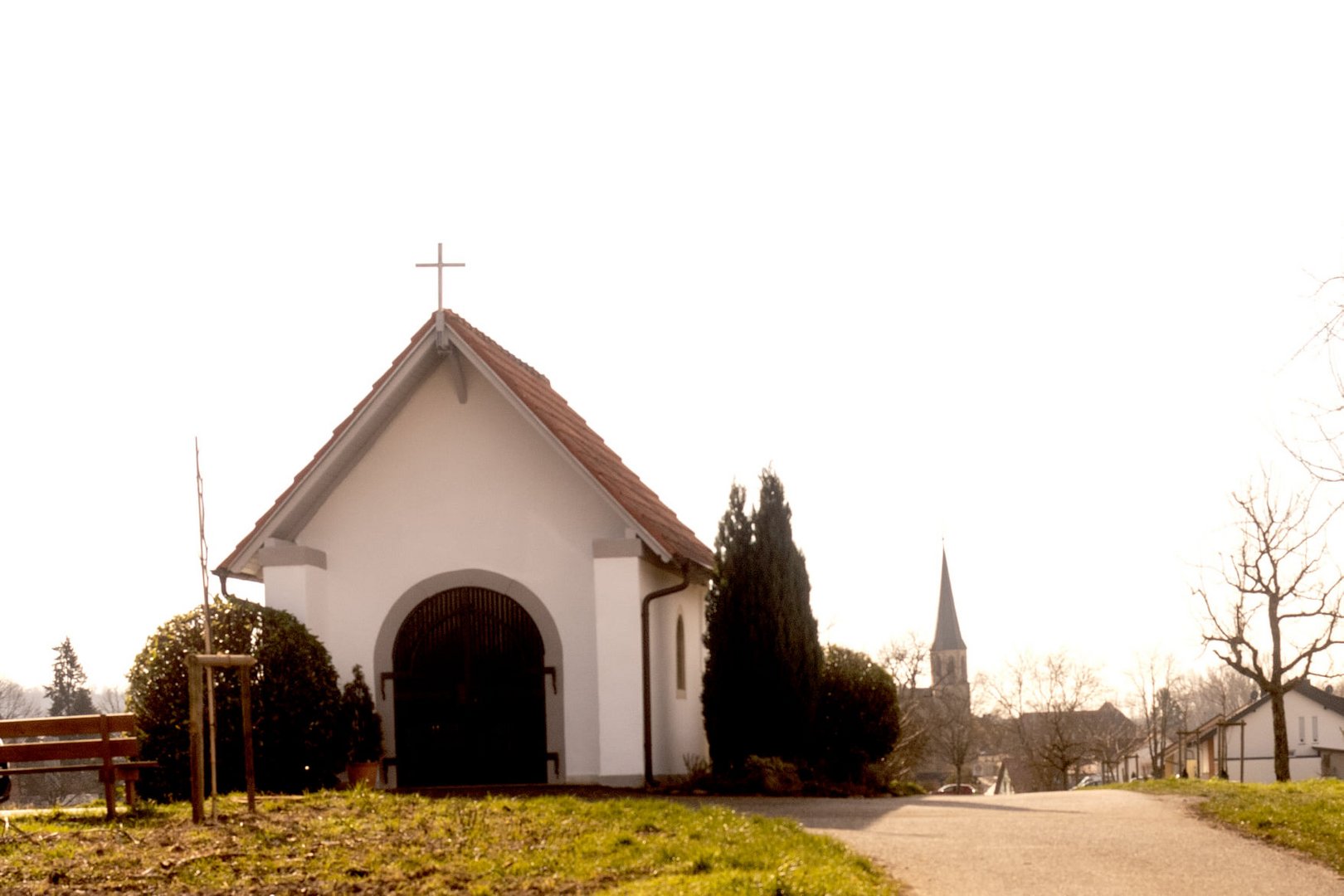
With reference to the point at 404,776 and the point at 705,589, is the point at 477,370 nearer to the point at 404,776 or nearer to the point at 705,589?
the point at 404,776

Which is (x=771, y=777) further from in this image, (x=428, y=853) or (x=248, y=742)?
(x=428, y=853)

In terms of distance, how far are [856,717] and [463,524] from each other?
293 inches

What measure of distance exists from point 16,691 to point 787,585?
103m

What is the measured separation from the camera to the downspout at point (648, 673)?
61.0 ft

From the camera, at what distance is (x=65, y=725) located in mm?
13453

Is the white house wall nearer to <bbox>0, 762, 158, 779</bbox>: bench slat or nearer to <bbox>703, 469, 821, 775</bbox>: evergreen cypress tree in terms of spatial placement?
<bbox>703, 469, 821, 775</bbox>: evergreen cypress tree

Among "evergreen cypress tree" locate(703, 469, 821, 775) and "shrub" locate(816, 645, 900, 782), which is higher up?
"evergreen cypress tree" locate(703, 469, 821, 775)

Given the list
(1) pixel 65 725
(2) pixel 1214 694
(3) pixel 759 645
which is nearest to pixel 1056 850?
(3) pixel 759 645

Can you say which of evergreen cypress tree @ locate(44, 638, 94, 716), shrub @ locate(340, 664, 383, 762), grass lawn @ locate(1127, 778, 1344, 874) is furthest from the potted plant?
evergreen cypress tree @ locate(44, 638, 94, 716)

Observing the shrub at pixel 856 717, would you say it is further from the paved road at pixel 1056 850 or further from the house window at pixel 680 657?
the paved road at pixel 1056 850

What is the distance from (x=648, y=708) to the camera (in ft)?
61.6

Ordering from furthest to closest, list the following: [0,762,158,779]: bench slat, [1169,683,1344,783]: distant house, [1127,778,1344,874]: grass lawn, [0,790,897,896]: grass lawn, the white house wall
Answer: [1169,683,1344,783]: distant house → the white house wall → [0,762,158,779]: bench slat → [1127,778,1344,874]: grass lawn → [0,790,897,896]: grass lawn

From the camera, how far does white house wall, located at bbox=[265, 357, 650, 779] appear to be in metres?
19.4

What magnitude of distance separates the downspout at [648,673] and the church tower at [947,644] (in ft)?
342
